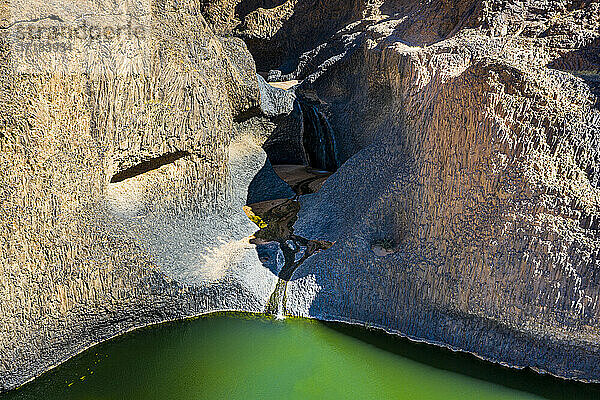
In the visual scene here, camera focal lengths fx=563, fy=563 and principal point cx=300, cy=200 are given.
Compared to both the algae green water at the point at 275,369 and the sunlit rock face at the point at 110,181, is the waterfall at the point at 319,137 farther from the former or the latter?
the algae green water at the point at 275,369

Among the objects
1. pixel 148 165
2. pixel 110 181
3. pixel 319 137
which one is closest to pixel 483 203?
pixel 148 165

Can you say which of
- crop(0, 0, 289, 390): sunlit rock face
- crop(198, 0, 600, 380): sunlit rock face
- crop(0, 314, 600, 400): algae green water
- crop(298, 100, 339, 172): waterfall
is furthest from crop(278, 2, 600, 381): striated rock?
crop(298, 100, 339, 172): waterfall

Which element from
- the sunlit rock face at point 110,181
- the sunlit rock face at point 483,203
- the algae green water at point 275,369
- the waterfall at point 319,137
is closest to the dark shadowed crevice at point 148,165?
the sunlit rock face at point 110,181

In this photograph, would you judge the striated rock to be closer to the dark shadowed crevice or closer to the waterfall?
the dark shadowed crevice

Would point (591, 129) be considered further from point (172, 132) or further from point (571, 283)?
point (172, 132)

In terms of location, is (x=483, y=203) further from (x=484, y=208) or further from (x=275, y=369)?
(x=275, y=369)
